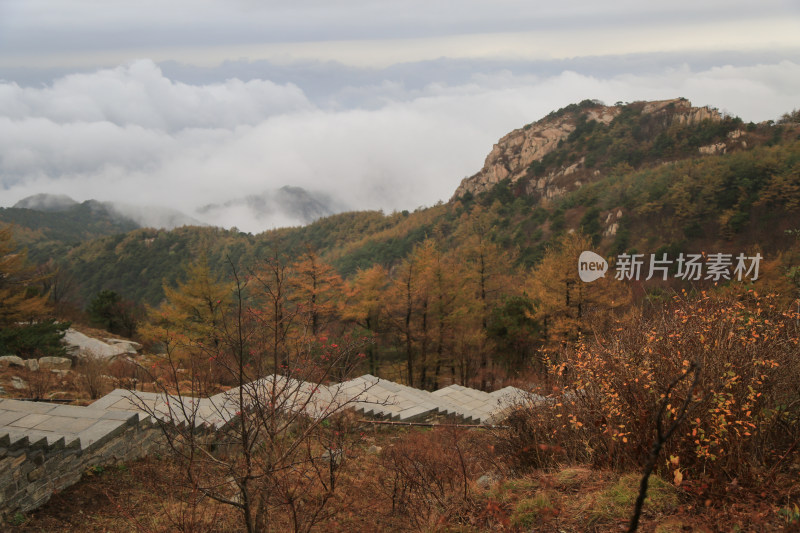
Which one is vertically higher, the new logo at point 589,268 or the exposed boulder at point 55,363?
the new logo at point 589,268

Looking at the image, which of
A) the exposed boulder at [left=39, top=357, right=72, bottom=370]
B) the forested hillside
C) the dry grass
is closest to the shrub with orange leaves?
the dry grass

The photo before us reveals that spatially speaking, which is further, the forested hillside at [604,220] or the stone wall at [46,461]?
the forested hillside at [604,220]

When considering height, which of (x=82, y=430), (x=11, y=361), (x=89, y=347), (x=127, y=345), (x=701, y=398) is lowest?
(x=127, y=345)

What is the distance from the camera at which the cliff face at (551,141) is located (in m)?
67.0

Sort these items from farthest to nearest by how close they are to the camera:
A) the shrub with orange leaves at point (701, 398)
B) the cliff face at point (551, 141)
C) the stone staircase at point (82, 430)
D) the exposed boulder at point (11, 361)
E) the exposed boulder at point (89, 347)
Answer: the cliff face at point (551, 141) < the exposed boulder at point (89, 347) < the exposed boulder at point (11, 361) < the stone staircase at point (82, 430) < the shrub with orange leaves at point (701, 398)

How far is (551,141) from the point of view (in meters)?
80.8

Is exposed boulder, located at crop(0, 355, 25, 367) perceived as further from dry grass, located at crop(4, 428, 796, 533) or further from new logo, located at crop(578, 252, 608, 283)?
new logo, located at crop(578, 252, 608, 283)

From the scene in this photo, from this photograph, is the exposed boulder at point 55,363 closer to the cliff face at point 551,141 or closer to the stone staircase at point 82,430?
the stone staircase at point 82,430

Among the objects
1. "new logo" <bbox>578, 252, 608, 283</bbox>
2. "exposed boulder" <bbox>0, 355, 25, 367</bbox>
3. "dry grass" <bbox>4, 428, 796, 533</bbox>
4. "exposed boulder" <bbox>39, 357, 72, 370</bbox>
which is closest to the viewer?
"dry grass" <bbox>4, 428, 796, 533</bbox>

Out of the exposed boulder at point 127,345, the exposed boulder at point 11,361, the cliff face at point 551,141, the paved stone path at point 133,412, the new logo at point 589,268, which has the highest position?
the cliff face at point 551,141

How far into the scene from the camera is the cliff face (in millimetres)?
67000

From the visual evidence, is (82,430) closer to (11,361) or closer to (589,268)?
(11,361)

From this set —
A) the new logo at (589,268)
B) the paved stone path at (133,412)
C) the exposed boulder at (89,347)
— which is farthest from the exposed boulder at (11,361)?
the new logo at (589,268)

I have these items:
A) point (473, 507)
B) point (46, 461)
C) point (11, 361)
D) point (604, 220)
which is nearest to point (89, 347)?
point (11, 361)
